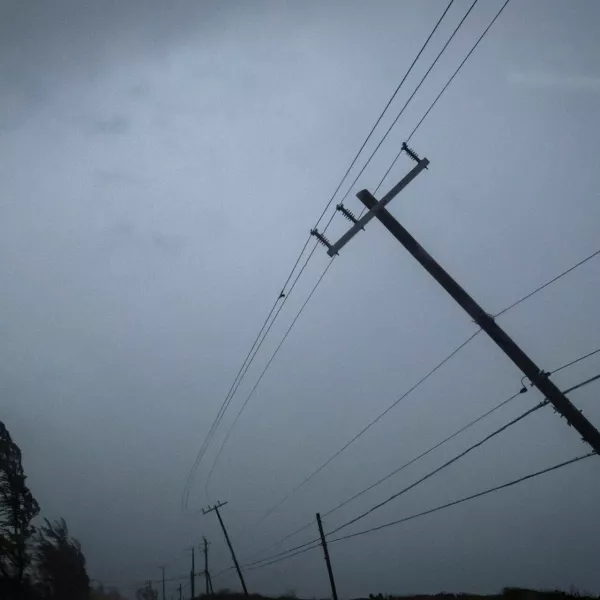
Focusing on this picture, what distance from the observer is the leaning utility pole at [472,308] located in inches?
313

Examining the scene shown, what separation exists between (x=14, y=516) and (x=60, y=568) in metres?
12.2

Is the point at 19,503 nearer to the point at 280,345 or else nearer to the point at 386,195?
the point at 280,345

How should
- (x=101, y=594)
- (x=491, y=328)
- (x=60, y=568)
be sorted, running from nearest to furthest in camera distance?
(x=491, y=328), (x=60, y=568), (x=101, y=594)

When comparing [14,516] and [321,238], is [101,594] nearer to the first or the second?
[14,516]

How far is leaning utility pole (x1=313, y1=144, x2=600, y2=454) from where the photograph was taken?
7.96 meters

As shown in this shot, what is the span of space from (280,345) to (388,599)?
22.2 meters

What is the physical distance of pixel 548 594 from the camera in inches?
847

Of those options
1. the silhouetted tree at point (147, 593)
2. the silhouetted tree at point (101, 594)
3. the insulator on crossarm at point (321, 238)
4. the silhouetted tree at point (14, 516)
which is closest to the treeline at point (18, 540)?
the silhouetted tree at point (14, 516)

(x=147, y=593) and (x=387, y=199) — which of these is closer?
(x=387, y=199)

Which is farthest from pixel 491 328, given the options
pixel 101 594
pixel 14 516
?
pixel 101 594

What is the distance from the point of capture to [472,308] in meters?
9.23

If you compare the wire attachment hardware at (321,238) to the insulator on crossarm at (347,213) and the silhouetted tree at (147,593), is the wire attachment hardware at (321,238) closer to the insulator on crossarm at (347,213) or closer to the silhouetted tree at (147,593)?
the insulator on crossarm at (347,213)

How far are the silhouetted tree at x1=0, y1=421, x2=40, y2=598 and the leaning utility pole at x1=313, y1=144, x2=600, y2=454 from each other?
23.9m

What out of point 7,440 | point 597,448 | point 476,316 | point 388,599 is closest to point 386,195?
point 476,316
